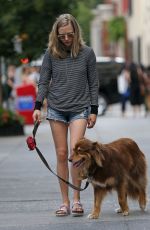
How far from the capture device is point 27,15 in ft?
77.2

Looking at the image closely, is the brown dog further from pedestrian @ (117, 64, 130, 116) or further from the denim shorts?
pedestrian @ (117, 64, 130, 116)

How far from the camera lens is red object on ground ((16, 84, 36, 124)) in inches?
1139

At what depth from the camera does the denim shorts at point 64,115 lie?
963 centimetres

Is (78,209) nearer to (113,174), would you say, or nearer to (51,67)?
(113,174)

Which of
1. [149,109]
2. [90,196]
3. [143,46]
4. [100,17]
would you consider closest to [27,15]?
[149,109]

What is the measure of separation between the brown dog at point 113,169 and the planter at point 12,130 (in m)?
12.4

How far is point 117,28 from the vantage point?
2363 inches

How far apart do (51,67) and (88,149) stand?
1064 millimetres

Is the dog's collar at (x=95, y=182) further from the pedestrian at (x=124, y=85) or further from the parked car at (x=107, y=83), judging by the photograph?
the parked car at (x=107, y=83)

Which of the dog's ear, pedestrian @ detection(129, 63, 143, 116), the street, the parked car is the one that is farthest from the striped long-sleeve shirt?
the parked car

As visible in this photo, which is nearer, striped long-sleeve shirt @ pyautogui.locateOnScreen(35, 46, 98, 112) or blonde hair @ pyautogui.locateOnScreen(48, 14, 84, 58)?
blonde hair @ pyautogui.locateOnScreen(48, 14, 84, 58)

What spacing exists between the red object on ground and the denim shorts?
751 inches

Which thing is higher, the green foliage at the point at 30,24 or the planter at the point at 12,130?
the green foliage at the point at 30,24

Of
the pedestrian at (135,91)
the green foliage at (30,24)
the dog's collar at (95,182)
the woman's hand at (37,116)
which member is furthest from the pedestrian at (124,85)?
the dog's collar at (95,182)
